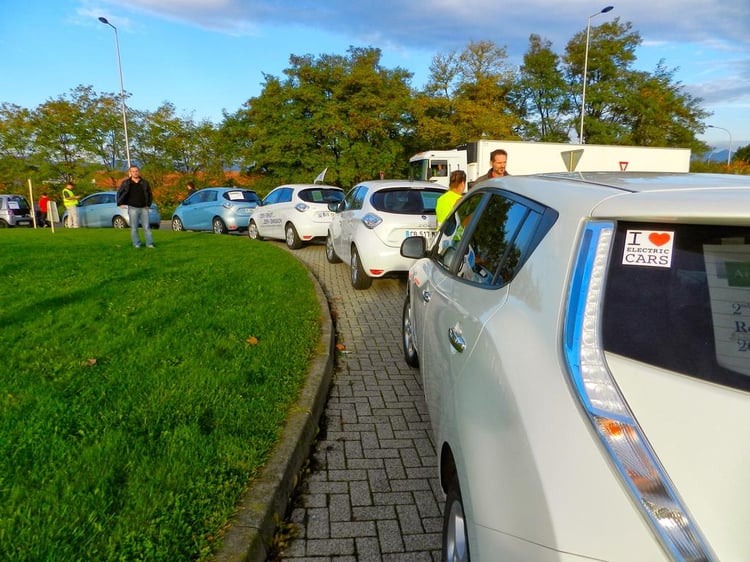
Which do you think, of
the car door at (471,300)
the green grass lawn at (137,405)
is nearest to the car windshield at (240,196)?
the green grass lawn at (137,405)

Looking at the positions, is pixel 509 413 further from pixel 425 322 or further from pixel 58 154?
pixel 58 154

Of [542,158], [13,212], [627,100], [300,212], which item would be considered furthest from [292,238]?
[627,100]

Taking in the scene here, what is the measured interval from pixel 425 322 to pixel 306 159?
→ 29.0 m

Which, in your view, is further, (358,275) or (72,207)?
(72,207)

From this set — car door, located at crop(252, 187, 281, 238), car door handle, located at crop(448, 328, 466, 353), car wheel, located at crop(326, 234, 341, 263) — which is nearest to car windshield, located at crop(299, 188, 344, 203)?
car door, located at crop(252, 187, 281, 238)

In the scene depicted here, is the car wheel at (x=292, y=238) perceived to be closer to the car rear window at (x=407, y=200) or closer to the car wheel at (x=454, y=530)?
the car rear window at (x=407, y=200)

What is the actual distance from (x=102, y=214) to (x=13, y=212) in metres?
6.28

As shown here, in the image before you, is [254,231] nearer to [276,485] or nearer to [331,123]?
[276,485]

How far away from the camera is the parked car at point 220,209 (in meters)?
16.0

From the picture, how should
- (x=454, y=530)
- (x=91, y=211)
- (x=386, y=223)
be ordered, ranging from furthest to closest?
1. (x=91, y=211)
2. (x=386, y=223)
3. (x=454, y=530)

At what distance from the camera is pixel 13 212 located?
22484 mm

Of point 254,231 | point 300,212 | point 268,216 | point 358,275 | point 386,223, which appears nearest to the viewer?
point 386,223

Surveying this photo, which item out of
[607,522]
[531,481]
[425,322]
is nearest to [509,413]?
[531,481]

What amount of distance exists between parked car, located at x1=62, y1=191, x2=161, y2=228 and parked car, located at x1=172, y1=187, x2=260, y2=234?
127 inches
